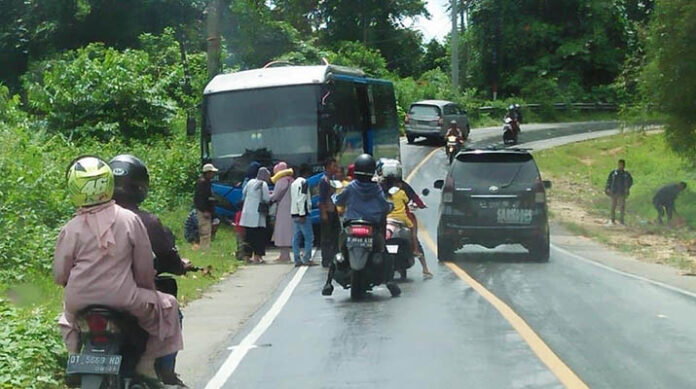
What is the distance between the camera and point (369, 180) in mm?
14000

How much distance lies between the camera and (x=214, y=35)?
29906mm

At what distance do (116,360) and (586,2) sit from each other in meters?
60.3

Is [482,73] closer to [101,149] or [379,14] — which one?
[379,14]

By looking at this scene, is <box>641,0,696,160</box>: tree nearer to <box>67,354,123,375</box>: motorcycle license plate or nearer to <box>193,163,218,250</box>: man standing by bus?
<box>193,163,218,250</box>: man standing by bus

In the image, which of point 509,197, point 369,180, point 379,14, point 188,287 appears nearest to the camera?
point 369,180

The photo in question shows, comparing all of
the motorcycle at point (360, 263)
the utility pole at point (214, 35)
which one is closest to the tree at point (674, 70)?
the utility pole at point (214, 35)

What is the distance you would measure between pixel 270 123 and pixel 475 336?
13.5 m

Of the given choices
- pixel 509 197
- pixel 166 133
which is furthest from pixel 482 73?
pixel 509 197

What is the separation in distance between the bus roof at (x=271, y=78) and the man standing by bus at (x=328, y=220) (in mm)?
5161

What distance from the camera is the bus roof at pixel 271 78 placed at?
2389 centimetres

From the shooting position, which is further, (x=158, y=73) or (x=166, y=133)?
(x=158, y=73)

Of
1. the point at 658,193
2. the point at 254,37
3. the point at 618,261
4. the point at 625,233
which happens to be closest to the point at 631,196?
the point at 658,193

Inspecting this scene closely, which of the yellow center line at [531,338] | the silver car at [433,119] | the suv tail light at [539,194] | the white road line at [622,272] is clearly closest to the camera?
the yellow center line at [531,338]

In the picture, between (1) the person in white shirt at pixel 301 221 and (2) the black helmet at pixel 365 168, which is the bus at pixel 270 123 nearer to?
(1) the person in white shirt at pixel 301 221
